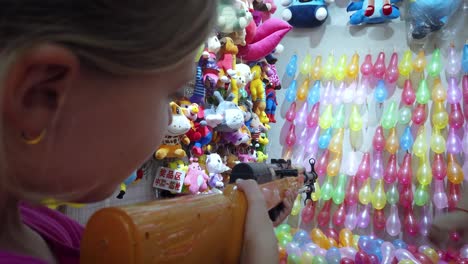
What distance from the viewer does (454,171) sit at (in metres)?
2.12

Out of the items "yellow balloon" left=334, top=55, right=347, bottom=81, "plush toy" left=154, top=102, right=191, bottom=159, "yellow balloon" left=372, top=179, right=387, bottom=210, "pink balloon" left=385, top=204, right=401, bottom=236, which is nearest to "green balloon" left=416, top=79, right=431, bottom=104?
"yellow balloon" left=334, top=55, right=347, bottom=81

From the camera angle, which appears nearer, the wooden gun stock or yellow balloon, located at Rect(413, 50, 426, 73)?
the wooden gun stock

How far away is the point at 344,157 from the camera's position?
2486 mm

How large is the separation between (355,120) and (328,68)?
38 centimetres

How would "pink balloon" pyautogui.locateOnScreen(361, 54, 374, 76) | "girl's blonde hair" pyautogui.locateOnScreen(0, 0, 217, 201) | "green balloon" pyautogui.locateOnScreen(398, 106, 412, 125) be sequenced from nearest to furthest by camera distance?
"girl's blonde hair" pyautogui.locateOnScreen(0, 0, 217, 201) → "green balloon" pyautogui.locateOnScreen(398, 106, 412, 125) → "pink balloon" pyautogui.locateOnScreen(361, 54, 374, 76)

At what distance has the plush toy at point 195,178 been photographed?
161 cm

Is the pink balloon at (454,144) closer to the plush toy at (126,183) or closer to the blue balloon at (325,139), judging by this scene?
the blue balloon at (325,139)

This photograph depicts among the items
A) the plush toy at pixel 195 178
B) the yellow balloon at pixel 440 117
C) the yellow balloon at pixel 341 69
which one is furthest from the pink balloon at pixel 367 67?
the plush toy at pixel 195 178

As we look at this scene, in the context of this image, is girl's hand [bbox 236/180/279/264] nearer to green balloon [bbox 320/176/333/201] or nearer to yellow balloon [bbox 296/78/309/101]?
green balloon [bbox 320/176/333/201]

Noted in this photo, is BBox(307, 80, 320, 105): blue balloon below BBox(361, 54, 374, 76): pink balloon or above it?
below

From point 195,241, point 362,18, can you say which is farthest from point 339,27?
point 195,241

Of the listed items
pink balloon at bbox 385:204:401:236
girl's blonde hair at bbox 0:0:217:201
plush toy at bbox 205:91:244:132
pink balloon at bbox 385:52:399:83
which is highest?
pink balloon at bbox 385:52:399:83

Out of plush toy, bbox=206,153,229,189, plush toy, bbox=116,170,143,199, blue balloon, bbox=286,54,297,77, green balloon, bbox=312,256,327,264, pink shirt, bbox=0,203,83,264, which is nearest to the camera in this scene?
pink shirt, bbox=0,203,83,264

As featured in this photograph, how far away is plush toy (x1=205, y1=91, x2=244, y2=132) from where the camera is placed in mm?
1700
